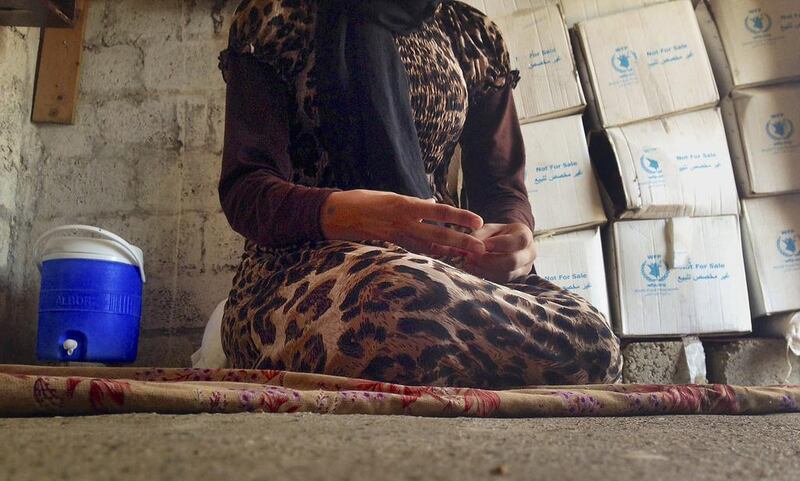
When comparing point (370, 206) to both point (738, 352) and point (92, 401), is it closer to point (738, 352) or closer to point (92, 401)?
point (92, 401)

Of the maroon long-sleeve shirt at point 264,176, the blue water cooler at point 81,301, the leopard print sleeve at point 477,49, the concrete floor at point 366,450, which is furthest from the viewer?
the blue water cooler at point 81,301

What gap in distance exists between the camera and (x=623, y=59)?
1764 millimetres

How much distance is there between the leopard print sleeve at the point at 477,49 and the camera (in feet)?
4.07

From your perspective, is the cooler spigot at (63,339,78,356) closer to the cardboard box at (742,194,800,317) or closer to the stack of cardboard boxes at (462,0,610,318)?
the stack of cardboard boxes at (462,0,610,318)

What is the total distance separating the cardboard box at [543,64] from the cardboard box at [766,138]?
0.44 m

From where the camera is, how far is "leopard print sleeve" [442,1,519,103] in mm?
1241

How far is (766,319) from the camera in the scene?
1759mm

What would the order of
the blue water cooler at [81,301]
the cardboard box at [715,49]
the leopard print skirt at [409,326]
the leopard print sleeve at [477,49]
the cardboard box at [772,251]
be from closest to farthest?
the leopard print skirt at [409,326], the leopard print sleeve at [477,49], the blue water cooler at [81,301], the cardboard box at [772,251], the cardboard box at [715,49]

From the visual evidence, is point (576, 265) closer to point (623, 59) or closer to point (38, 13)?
point (623, 59)

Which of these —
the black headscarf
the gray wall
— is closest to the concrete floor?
the black headscarf

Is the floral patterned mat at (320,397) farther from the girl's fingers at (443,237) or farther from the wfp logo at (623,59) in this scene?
the wfp logo at (623,59)

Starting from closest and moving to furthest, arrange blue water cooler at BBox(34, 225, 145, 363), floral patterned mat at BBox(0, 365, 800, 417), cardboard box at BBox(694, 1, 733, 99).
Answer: floral patterned mat at BBox(0, 365, 800, 417), blue water cooler at BBox(34, 225, 145, 363), cardboard box at BBox(694, 1, 733, 99)

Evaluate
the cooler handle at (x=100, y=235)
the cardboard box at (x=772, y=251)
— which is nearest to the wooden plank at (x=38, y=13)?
the cooler handle at (x=100, y=235)

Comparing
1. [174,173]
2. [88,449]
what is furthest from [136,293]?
[88,449]
